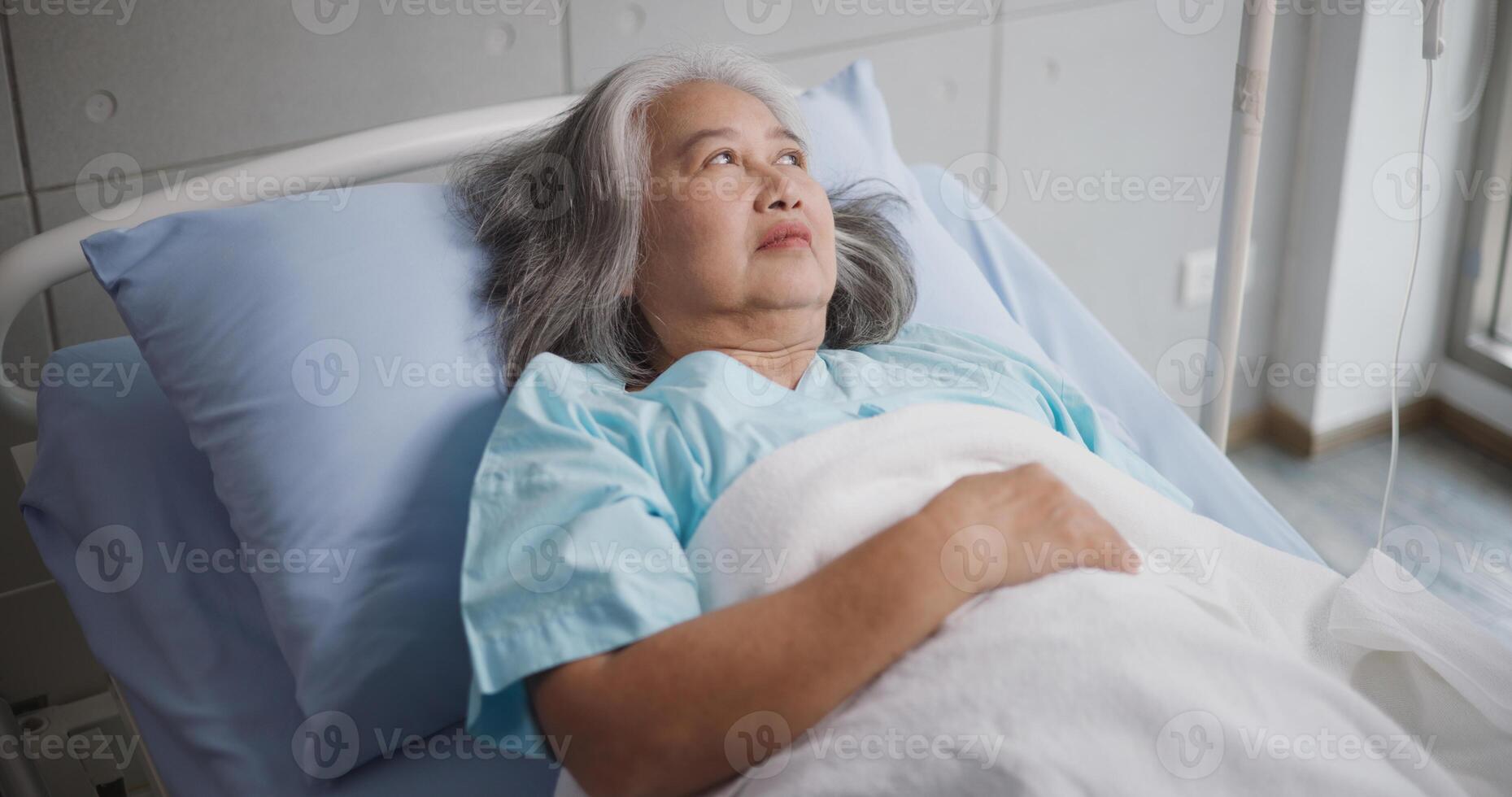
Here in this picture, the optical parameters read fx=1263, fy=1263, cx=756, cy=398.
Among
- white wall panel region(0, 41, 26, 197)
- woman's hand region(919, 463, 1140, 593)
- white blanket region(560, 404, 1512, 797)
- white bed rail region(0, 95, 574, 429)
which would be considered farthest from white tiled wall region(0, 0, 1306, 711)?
woman's hand region(919, 463, 1140, 593)

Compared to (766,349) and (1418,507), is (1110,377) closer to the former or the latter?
(766,349)

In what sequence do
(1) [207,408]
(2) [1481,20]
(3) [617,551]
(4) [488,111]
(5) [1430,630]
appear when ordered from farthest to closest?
(2) [1481,20], (4) [488,111], (1) [207,408], (5) [1430,630], (3) [617,551]

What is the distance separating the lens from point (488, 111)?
1749 mm

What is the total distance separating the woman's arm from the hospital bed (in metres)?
0.26

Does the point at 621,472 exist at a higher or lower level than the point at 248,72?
lower

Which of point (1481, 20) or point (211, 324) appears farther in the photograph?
point (1481, 20)

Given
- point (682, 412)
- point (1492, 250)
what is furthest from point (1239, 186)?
point (1492, 250)

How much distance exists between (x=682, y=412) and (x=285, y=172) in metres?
0.68

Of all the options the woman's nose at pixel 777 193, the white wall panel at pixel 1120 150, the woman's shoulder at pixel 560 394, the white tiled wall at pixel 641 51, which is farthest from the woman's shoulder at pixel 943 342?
the white wall panel at pixel 1120 150

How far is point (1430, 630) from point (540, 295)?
1.02 meters

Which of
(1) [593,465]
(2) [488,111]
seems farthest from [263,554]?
(2) [488,111]

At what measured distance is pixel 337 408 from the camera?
1.37 meters

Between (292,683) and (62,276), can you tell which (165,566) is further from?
(62,276)

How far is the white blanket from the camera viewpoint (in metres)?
1.06
